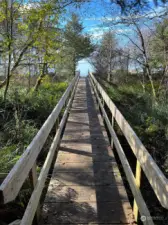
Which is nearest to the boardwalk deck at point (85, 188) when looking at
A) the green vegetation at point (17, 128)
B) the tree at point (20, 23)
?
the green vegetation at point (17, 128)

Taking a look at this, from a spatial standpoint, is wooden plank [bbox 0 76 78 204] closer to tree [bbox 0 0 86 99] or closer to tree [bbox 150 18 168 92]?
tree [bbox 0 0 86 99]

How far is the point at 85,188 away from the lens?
330 cm

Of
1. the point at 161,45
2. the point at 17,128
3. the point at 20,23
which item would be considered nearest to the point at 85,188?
the point at 17,128

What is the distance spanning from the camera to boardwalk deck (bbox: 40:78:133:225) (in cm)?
273

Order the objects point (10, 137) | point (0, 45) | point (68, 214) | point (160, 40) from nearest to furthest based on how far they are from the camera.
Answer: point (68, 214), point (10, 137), point (0, 45), point (160, 40)

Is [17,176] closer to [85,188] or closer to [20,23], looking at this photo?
[85,188]

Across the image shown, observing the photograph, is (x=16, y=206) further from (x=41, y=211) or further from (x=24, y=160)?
(x=24, y=160)

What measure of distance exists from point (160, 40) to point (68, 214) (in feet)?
58.2

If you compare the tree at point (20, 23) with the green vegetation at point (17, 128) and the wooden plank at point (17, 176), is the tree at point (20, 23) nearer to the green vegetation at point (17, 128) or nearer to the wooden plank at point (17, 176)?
the green vegetation at point (17, 128)

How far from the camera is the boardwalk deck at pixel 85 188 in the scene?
273 centimetres

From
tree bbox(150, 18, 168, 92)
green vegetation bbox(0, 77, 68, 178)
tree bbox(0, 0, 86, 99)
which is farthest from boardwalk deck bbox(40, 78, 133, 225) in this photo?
tree bbox(150, 18, 168, 92)

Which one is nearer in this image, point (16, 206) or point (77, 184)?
point (16, 206)

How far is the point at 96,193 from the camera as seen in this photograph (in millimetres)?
3236

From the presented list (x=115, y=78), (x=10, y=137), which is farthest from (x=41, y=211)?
(x=115, y=78)
